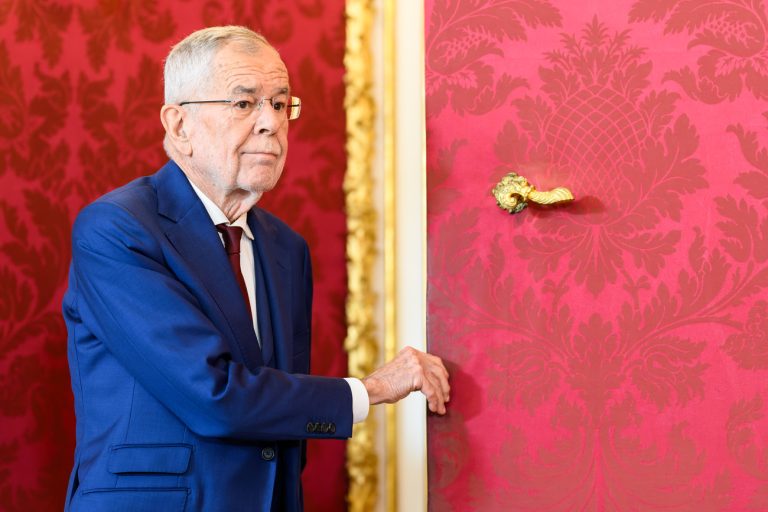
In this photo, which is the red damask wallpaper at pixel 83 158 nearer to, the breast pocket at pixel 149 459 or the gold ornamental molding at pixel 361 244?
the gold ornamental molding at pixel 361 244

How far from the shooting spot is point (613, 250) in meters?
1.98

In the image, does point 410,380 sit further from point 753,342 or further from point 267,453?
point 753,342

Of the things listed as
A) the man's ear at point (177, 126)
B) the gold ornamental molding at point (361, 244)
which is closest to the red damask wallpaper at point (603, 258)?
the gold ornamental molding at point (361, 244)

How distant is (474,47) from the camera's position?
205cm

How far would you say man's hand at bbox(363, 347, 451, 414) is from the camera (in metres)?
1.87

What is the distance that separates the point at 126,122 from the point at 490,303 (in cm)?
84

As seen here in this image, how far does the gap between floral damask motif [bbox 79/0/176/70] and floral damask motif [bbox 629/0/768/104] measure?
1.03m

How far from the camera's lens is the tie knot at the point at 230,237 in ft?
6.12

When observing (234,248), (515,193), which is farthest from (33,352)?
(515,193)

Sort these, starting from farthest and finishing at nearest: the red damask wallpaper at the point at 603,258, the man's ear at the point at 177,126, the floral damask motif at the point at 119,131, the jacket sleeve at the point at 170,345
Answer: the floral damask motif at the point at 119,131 < the red damask wallpaper at the point at 603,258 < the man's ear at the point at 177,126 < the jacket sleeve at the point at 170,345

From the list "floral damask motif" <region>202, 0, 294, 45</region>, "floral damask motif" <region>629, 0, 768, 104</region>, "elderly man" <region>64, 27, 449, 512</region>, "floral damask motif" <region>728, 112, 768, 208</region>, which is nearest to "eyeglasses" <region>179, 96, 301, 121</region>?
"elderly man" <region>64, 27, 449, 512</region>

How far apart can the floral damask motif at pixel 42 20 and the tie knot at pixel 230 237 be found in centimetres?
54

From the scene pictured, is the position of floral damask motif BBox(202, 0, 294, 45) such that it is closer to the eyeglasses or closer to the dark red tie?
the eyeglasses

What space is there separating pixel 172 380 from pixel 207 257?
0.82ft
